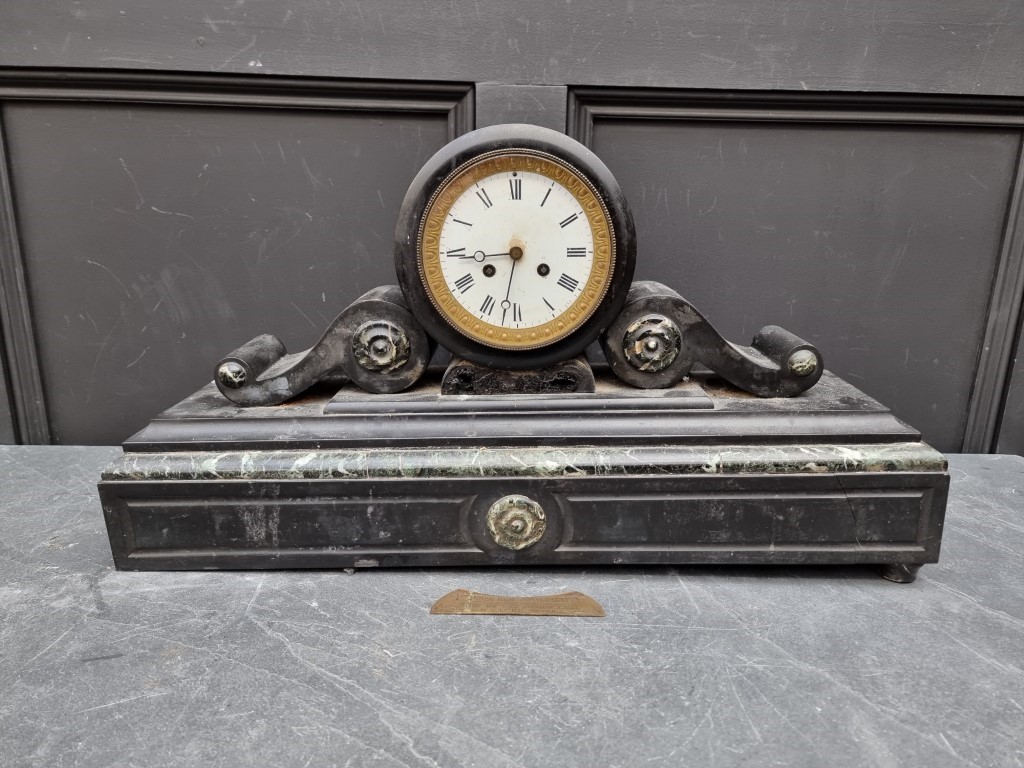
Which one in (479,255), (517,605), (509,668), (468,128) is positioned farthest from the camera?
(468,128)

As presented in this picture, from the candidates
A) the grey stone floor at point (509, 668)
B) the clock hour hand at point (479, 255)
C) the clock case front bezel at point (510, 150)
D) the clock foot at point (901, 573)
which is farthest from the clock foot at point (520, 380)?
the clock foot at point (901, 573)

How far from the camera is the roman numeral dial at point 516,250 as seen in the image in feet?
3.99

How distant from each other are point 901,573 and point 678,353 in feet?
1.86

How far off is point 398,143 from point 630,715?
1457 mm

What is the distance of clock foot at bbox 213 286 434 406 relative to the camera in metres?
1.28

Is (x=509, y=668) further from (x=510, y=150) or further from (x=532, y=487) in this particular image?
(x=510, y=150)

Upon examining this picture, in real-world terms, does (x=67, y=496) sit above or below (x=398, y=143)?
below

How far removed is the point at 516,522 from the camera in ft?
3.93

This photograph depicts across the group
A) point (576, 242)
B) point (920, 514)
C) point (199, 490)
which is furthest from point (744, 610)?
point (199, 490)

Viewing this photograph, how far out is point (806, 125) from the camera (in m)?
1.76

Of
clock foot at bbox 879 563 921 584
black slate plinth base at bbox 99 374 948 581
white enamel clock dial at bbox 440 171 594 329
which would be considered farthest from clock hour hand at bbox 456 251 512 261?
clock foot at bbox 879 563 921 584

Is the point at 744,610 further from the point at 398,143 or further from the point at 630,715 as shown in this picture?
the point at 398,143

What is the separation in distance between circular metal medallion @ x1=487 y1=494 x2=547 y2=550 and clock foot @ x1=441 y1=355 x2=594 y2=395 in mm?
232

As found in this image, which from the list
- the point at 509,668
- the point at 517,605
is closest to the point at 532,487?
the point at 517,605
